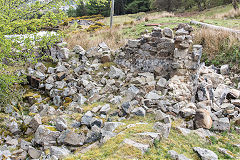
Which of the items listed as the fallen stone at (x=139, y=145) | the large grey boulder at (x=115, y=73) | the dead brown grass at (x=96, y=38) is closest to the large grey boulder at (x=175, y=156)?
the fallen stone at (x=139, y=145)

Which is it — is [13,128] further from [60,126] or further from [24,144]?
[60,126]

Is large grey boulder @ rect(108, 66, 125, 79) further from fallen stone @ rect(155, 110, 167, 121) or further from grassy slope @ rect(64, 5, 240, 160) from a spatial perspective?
grassy slope @ rect(64, 5, 240, 160)

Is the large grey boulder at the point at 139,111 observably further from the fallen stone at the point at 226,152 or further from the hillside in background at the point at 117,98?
the fallen stone at the point at 226,152

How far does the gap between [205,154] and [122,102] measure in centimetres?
242

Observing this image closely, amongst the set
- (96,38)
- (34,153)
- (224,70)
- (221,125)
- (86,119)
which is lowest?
(34,153)

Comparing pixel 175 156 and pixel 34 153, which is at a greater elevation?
pixel 175 156

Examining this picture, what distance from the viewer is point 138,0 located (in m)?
43.2

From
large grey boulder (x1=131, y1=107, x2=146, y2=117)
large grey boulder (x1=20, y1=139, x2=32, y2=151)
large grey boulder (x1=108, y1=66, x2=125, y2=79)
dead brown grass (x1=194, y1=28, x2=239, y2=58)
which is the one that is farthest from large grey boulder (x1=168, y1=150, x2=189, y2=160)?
dead brown grass (x1=194, y1=28, x2=239, y2=58)

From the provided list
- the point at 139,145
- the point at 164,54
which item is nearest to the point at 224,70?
the point at 164,54

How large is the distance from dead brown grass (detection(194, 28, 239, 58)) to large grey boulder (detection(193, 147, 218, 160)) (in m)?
6.29

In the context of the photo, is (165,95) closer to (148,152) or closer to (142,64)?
(142,64)

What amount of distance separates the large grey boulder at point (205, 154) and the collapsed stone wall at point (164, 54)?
2878mm

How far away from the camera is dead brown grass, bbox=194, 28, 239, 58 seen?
822cm

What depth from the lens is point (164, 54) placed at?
6.04m
